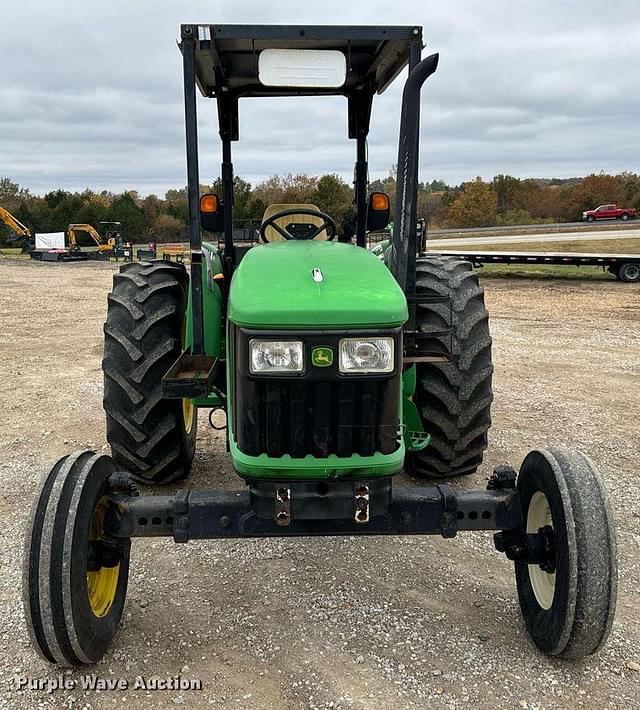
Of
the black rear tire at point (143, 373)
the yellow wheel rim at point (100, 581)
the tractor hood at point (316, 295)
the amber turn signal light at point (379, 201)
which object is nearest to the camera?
the tractor hood at point (316, 295)

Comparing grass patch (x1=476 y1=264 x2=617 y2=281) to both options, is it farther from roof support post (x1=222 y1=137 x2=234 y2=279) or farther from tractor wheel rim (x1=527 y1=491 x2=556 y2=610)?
tractor wheel rim (x1=527 y1=491 x2=556 y2=610)

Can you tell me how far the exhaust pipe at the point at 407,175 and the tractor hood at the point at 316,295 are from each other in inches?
8.2

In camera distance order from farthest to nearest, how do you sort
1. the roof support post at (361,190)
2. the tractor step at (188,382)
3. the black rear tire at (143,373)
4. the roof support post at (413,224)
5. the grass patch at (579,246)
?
the grass patch at (579,246) < the roof support post at (361,190) < the black rear tire at (143,373) < the tractor step at (188,382) < the roof support post at (413,224)

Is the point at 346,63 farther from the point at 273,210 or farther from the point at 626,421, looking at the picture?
the point at 626,421

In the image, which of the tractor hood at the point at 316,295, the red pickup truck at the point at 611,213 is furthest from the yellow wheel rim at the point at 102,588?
the red pickup truck at the point at 611,213

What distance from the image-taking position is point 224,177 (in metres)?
4.69

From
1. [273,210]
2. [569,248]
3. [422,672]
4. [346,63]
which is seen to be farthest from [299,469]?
[569,248]

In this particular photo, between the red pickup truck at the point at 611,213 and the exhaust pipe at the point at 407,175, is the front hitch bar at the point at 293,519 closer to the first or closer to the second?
the exhaust pipe at the point at 407,175

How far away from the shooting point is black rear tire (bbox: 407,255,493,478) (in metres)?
4.20

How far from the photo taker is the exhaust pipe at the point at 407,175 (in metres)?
3.14

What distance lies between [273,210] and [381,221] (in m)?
0.83

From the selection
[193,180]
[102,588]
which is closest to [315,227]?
[193,180]

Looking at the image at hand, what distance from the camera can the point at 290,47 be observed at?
3.71 metres

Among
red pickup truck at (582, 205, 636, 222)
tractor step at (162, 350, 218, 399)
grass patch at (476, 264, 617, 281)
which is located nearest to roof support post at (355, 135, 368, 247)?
tractor step at (162, 350, 218, 399)
